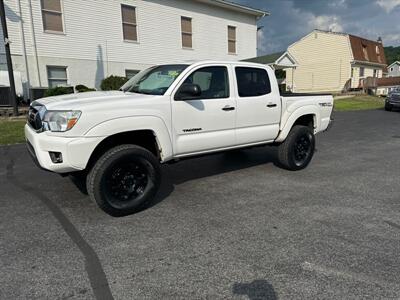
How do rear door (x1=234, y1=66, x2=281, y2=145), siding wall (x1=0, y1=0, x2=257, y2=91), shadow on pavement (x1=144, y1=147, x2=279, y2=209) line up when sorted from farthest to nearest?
siding wall (x1=0, y1=0, x2=257, y2=91), shadow on pavement (x1=144, y1=147, x2=279, y2=209), rear door (x1=234, y1=66, x2=281, y2=145)

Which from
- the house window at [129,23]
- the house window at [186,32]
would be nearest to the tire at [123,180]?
the house window at [129,23]

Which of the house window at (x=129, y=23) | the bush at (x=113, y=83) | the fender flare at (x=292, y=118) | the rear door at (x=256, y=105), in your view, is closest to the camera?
the rear door at (x=256, y=105)

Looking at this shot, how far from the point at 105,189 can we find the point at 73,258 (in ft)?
3.17

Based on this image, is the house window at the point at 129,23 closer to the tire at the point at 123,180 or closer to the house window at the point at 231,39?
the house window at the point at 231,39

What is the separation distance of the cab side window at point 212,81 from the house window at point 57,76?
1312cm

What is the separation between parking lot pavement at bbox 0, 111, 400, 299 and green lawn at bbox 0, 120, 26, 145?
3139mm

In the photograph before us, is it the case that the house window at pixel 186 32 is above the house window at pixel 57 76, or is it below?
above

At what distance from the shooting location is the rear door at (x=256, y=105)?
484 centimetres

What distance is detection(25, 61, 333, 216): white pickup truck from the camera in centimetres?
349

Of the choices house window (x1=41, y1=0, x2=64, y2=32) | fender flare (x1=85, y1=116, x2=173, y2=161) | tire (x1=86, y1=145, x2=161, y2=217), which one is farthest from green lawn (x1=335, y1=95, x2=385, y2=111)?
tire (x1=86, y1=145, x2=161, y2=217)

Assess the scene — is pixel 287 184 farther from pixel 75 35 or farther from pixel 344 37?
pixel 344 37

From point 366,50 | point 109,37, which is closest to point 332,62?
point 366,50

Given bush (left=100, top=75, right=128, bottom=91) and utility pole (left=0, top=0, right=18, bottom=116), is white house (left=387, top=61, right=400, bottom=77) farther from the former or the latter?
utility pole (left=0, top=0, right=18, bottom=116)

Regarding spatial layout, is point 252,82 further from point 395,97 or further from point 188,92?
point 395,97
